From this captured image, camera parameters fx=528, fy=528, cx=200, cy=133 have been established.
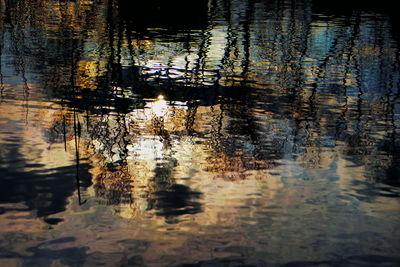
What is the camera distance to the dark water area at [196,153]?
228 inches

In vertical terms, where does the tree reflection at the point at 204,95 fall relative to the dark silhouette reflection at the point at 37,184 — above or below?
above

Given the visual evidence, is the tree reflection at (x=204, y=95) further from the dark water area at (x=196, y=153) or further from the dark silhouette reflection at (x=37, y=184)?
the dark silhouette reflection at (x=37, y=184)

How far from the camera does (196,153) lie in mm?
8773

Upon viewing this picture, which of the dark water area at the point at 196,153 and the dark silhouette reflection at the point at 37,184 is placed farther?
the dark silhouette reflection at the point at 37,184

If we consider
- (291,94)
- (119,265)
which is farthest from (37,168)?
(291,94)

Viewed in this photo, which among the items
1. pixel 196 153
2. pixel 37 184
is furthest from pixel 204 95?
pixel 37 184

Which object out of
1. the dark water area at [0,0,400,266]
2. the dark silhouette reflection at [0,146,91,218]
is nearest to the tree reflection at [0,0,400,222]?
the dark water area at [0,0,400,266]

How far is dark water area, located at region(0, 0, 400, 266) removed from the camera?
5801 millimetres

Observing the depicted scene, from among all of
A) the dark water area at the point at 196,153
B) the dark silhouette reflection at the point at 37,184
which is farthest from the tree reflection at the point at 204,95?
the dark silhouette reflection at the point at 37,184

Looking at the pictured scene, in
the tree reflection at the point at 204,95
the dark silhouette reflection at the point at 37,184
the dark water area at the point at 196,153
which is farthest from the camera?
the tree reflection at the point at 204,95

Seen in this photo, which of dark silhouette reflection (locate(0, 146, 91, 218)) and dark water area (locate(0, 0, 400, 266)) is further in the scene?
dark silhouette reflection (locate(0, 146, 91, 218))

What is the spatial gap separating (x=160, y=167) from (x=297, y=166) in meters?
2.14

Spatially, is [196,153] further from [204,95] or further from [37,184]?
[204,95]

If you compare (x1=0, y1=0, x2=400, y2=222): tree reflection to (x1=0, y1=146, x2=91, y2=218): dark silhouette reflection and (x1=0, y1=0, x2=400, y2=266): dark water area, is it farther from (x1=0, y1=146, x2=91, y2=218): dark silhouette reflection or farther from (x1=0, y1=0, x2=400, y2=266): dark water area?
(x1=0, y1=146, x2=91, y2=218): dark silhouette reflection
